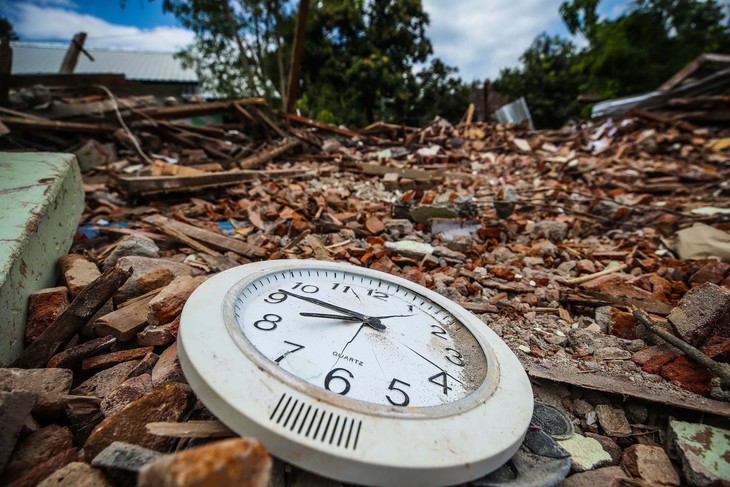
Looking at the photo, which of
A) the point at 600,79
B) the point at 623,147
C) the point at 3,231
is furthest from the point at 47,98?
the point at 600,79

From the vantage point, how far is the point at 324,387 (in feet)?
3.33

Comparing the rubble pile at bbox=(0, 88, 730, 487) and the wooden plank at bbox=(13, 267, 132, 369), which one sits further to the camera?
the wooden plank at bbox=(13, 267, 132, 369)

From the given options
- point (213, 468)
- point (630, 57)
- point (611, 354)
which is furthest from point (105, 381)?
point (630, 57)

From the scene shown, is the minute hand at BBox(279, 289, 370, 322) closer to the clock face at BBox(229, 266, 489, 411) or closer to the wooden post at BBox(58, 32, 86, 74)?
the clock face at BBox(229, 266, 489, 411)

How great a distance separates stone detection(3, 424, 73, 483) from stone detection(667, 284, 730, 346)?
2.43 metres

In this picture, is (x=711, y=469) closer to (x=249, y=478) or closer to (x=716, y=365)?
(x=716, y=365)

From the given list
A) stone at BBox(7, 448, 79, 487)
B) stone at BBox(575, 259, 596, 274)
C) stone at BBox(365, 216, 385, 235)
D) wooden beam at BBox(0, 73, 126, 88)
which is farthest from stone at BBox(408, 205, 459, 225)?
wooden beam at BBox(0, 73, 126, 88)

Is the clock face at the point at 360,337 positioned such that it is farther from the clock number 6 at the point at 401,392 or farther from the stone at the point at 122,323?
the stone at the point at 122,323

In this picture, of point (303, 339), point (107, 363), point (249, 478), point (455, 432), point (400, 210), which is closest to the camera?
point (249, 478)

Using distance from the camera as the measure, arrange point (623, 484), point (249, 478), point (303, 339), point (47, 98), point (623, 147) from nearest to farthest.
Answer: point (249, 478)
point (623, 484)
point (303, 339)
point (47, 98)
point (623, 147)

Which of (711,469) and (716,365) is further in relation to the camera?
(716,365)

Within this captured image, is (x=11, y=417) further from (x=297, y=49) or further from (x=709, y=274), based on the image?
(x=297, y=49)

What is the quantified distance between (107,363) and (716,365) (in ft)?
7.80

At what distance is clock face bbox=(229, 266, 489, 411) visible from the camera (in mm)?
1076
